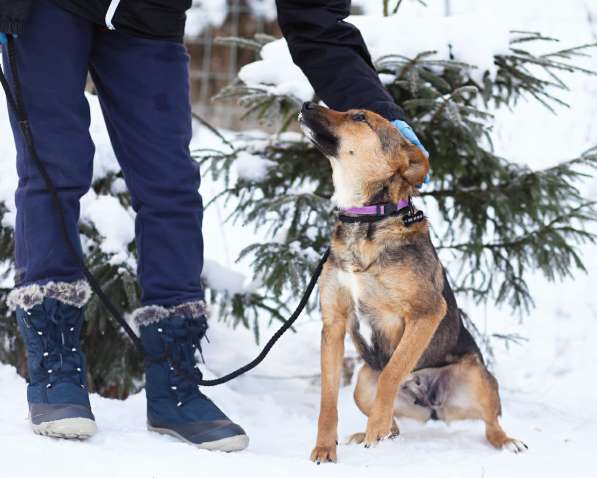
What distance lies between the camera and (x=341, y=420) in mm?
3406

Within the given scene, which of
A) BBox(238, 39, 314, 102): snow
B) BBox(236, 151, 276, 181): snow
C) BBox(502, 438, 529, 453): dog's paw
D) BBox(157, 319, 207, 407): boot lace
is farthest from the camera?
BBox(236, 151, 276, 181): snow

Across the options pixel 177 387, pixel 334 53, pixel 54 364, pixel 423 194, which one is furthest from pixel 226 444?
pixel 423 194

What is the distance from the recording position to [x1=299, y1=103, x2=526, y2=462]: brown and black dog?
8.64ft

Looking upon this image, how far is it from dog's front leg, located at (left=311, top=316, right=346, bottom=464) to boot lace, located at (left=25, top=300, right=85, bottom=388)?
2.49 ft

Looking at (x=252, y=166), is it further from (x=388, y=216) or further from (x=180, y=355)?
(x=180, y=355)

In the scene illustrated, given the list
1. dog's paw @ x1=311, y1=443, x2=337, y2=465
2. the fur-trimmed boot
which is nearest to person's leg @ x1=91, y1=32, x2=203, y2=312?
the fur-trimmed boot

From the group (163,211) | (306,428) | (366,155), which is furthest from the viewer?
(306,428)

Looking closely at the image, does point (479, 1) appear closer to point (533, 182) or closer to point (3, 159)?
point (533, 182)

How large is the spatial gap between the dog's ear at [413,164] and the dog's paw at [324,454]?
0.91 metres

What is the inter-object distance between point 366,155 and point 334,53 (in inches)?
14.2

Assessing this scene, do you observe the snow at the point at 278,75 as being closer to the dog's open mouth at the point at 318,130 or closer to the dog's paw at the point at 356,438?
the dog's open mouth at the point at 318,130

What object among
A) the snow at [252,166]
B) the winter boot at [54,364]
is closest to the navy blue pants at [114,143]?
the winter boot at [54,364]

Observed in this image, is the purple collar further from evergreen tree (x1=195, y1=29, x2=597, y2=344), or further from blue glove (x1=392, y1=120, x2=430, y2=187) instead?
evergreen tree (x1=195, y1=29, x2=597, y2=344)

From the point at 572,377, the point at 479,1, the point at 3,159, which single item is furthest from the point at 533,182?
the point at 479,1
